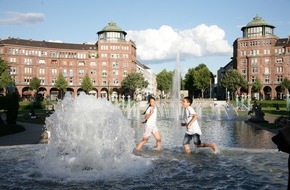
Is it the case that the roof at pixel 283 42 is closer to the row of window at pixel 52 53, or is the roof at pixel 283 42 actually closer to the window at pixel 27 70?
the row of window at pixel 52 53

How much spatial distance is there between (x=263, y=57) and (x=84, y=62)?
52.1 metres

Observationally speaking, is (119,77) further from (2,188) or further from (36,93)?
(2,188)

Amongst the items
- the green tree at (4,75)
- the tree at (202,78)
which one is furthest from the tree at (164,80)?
the green tree at (4,75)

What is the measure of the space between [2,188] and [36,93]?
95606 millimetres

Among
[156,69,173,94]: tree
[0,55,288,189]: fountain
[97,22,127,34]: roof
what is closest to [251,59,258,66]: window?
[97,22,127,34]: roof

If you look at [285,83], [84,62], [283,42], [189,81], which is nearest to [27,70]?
[84,62]

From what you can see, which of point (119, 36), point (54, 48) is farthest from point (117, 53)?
point (54, 48)

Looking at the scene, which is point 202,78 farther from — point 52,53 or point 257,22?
point 52,53

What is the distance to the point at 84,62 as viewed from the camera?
105 meters

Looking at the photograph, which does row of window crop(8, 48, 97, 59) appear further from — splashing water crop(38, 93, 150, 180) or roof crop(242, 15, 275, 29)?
splashing water crop(38, 93, 150, 180)

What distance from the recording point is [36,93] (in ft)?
326

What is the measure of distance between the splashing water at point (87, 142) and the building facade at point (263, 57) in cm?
9216

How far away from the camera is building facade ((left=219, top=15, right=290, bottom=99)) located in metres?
97.0

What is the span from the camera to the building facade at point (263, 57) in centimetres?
9700
